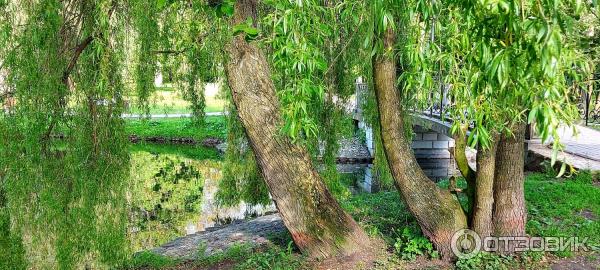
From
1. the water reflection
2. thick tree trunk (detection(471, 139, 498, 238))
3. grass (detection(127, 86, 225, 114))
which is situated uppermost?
grass (detection(127, 86, 225, 114))

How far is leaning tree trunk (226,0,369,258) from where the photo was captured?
4273 mm

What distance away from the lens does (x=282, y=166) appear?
4426 mm

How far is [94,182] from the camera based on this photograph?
4.21m

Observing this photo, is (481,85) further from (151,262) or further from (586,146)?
(586,146)

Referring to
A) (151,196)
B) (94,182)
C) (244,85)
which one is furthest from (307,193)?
(151,196)

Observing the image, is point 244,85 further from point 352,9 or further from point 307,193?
point 352,9

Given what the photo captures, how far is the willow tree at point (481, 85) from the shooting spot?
149cm

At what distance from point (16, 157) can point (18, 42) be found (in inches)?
33.3

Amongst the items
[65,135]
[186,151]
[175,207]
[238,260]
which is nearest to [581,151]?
[238,260]

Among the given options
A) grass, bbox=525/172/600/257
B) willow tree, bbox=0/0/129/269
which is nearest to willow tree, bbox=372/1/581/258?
grass, bbox=525/172/600/257

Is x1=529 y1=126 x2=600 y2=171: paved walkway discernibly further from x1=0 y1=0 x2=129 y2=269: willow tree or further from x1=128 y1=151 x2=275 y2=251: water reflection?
x1=0 y1=0 x2=129 y2=269: willow tree

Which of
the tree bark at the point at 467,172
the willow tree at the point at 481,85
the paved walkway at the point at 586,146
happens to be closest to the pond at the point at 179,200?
the willow tree at the point at 481,85

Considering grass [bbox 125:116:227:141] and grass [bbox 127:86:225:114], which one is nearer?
grass [bbox 127:86:225:114]

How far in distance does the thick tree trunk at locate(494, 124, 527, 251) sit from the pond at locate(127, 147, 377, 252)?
12.6ft
